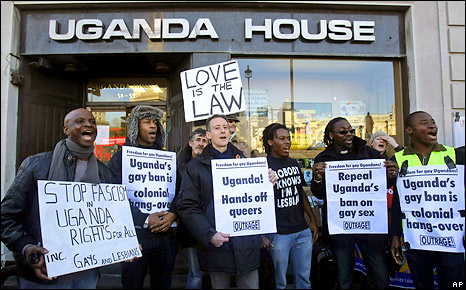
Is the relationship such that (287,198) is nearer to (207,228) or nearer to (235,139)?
(207,228)

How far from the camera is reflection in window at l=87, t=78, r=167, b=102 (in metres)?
6.46

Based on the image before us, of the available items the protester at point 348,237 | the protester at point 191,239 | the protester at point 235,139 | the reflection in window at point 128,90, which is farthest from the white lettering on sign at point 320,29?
the protester at point 348,237

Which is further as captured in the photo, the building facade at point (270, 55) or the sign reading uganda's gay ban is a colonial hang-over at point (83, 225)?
the building facade at point (270, 55)

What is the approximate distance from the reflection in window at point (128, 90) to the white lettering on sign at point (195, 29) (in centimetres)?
139

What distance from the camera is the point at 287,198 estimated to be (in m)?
3.00

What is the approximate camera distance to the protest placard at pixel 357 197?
291cm

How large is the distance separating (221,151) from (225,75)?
200 centimetres

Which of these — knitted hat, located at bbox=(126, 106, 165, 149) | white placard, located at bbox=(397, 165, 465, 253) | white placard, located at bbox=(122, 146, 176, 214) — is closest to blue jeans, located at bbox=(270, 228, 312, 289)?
white placard, located at bbox=(397, 165, 465, 253)

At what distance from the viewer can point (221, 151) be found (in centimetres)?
279

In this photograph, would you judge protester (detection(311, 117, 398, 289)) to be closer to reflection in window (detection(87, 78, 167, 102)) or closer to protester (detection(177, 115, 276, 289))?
protester (detection(177, 115, 276, 289))

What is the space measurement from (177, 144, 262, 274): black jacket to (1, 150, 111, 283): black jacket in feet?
3.61

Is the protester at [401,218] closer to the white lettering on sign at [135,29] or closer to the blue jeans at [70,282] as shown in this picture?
the blue jeans at [70,282]

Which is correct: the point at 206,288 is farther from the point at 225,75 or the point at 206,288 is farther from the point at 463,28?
the point at 463,28

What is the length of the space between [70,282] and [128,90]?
4.97 metres
